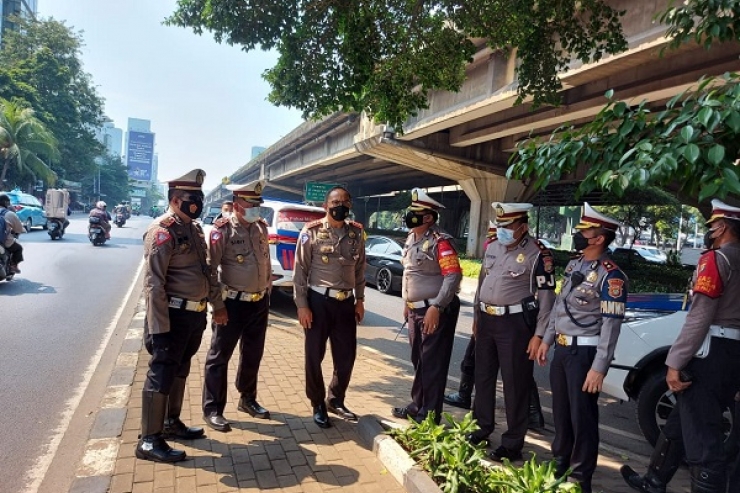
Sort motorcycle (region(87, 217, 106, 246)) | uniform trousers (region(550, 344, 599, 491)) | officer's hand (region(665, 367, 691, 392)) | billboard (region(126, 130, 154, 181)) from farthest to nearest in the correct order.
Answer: billboard (region(126, 130, 154, 181)), motorcycle (region(87, 217, 106, 246)), uniform trousers (region(550, 344, 599, 491)), officer's hand (region(665, 367, 691, 392))

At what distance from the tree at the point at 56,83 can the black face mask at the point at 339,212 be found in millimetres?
42018

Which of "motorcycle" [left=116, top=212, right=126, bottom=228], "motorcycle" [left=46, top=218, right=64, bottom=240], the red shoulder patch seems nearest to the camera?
the red shoulder patch

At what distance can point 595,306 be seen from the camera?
3.13 m

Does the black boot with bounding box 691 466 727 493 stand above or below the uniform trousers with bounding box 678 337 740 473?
below

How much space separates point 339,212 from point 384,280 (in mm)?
8448

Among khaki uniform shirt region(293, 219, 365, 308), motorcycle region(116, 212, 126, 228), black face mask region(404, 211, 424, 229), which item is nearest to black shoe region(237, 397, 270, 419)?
khaki uniform shirt region(293, 219, 365, 308)

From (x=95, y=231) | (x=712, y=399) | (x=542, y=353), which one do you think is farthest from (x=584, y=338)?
(x=95, y=231)

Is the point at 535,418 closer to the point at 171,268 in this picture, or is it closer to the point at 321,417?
the point at 321,417

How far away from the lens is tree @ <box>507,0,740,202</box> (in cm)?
195

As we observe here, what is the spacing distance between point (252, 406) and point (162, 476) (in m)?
1.06

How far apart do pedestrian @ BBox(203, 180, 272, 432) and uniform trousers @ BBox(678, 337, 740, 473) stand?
9.56 ft

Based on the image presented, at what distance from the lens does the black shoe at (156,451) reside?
125 inches

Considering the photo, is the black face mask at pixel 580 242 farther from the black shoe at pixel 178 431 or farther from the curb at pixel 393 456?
the black shoe at pixel 178 431

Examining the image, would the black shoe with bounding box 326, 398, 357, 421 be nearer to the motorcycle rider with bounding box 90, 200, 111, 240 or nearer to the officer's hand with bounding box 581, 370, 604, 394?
the officer's hand with bounding box 581, 370, 604, 394
